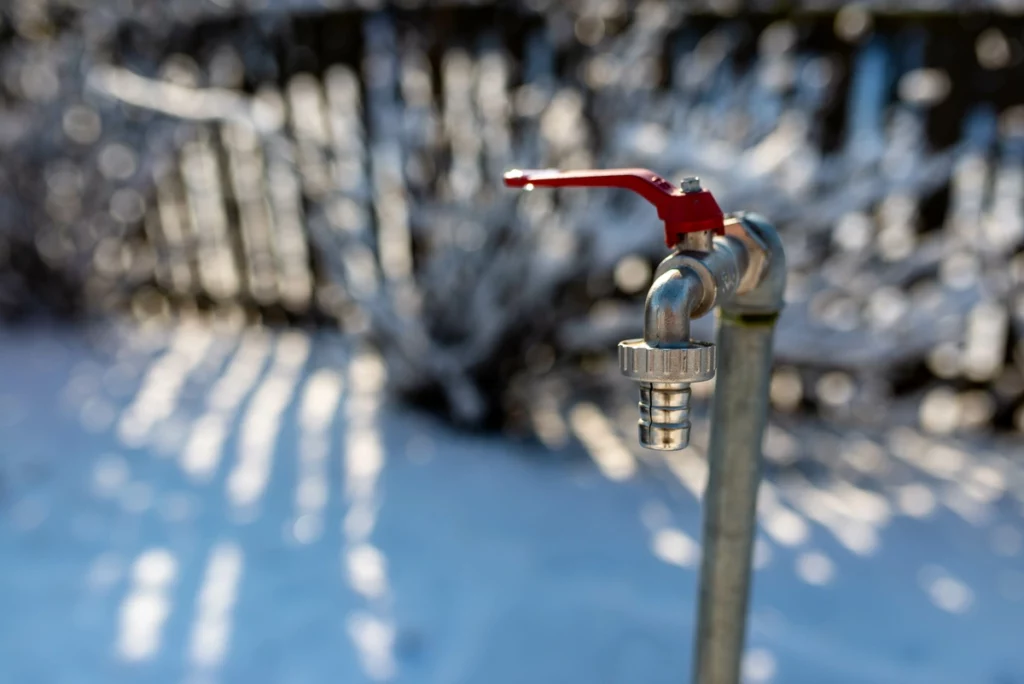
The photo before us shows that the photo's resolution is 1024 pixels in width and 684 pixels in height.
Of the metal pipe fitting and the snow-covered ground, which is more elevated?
the metal pipe fitting

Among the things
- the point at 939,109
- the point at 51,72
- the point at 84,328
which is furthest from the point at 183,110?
the point at 939,109

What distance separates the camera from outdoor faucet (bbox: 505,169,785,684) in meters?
0.88

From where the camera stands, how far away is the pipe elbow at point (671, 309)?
0.87 meters

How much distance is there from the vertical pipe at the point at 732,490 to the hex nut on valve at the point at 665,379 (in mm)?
226

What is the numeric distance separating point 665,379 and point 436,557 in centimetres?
134

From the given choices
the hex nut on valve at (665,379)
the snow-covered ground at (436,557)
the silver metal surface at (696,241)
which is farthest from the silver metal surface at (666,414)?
the snow-covered ground at (436,557)

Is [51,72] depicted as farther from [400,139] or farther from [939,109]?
[939,109]

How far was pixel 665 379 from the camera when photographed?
0.86 meters

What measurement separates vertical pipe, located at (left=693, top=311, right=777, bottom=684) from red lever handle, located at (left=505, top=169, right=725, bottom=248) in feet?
0.65

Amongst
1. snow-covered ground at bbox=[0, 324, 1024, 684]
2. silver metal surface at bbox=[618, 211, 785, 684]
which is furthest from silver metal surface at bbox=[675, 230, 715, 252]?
snow-covered ground at bbox=[0, 324, 1024, 684]


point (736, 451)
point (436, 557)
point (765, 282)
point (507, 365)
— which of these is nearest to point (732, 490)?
point (736, 451)

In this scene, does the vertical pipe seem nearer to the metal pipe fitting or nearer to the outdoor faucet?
the outdoor faucet

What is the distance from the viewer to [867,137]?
279 cm

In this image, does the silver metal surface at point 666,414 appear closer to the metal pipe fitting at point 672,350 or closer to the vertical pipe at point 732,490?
the metal pipe fitting at point 672,350
